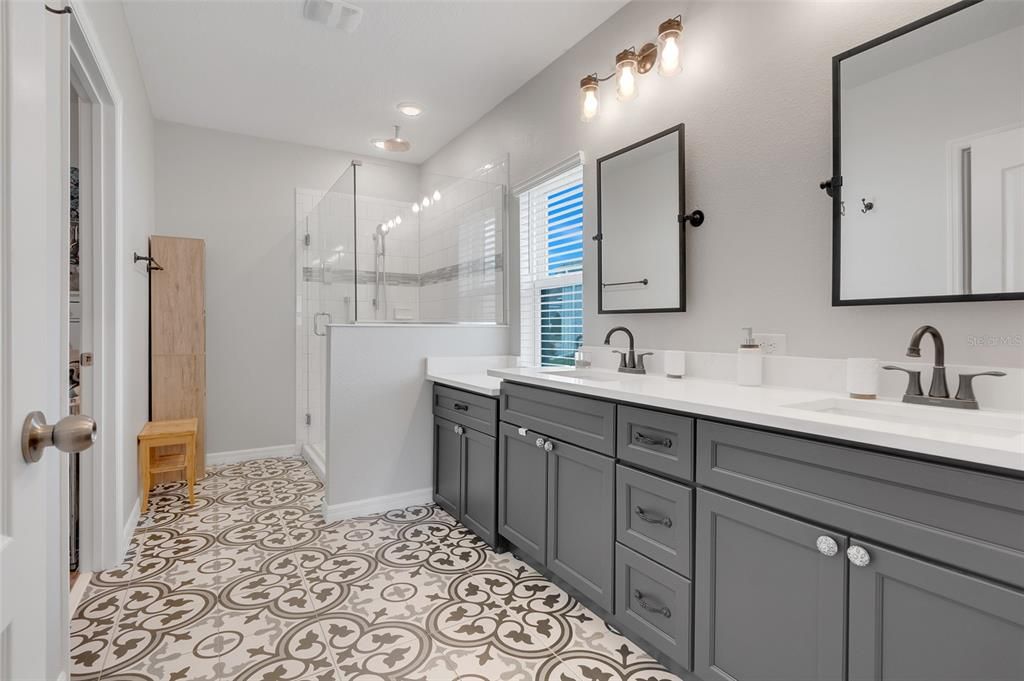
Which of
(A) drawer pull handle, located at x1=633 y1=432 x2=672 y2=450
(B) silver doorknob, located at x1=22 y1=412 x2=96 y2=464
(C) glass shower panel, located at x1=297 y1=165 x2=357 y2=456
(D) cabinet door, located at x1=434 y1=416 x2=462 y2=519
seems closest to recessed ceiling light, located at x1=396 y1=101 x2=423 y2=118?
(C) glass shower panel, located at x1=297 y1=165 x2=357 y2=456

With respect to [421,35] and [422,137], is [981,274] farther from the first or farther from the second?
[422,137]

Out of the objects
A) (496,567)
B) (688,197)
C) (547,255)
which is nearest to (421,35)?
(547,255)

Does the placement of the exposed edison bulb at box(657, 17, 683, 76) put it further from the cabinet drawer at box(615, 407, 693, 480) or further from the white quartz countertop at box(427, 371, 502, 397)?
the white quartz countertop at box(427, 371, 502, 397)

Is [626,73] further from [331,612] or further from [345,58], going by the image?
[331,612]

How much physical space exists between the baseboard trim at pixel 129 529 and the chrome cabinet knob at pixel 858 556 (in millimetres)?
2843

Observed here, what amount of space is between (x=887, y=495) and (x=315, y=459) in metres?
3.52

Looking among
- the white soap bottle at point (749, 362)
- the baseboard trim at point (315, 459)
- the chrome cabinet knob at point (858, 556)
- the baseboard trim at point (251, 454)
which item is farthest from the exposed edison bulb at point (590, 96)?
the baseboard trim at point (251, 454)

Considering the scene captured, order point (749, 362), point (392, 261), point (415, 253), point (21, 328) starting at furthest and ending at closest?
point (415, 253), point (392, 261), point (749, 362), point (21, 328)

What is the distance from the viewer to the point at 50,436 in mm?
627

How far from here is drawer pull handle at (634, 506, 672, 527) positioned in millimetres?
1534

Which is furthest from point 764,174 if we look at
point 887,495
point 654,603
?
point 654,603

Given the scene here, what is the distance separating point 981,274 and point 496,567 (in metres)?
2.01

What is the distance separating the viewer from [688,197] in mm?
2160

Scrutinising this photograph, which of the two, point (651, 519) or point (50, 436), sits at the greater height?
point (50, 436)
